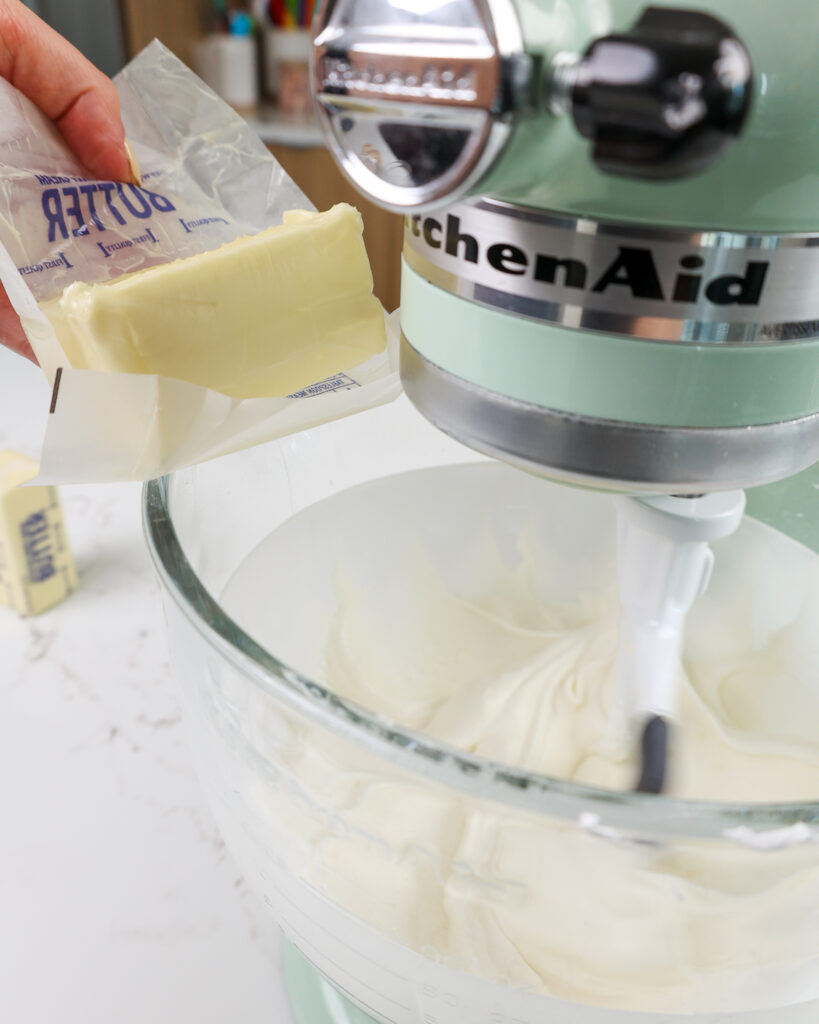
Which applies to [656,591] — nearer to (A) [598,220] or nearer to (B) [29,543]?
(A) [598,220]

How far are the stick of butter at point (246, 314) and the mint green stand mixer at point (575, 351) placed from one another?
0.07 m

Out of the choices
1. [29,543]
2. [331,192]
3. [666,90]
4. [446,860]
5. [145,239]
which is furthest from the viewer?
[331,192]

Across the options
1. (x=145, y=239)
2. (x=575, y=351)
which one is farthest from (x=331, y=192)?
(x=575, y=351)

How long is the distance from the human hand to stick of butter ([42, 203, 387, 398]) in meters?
0.12

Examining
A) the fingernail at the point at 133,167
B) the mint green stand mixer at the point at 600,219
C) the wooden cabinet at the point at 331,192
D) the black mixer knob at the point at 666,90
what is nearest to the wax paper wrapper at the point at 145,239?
the fingernail at the point at 133,167

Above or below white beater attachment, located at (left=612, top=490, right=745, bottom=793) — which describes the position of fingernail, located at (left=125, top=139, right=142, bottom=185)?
above

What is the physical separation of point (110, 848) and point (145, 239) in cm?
39

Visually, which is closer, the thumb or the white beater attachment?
the white beater attachment

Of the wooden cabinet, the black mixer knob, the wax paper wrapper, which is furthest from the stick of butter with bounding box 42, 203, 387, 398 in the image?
the wooden cabinet

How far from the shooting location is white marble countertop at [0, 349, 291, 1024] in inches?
20.5

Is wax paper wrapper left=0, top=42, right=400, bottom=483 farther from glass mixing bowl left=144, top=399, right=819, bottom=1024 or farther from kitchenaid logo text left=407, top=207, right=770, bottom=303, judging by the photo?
kitchenaid logo text left=407, top=207, right=770, bottom=303

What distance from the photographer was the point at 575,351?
33 centimetres

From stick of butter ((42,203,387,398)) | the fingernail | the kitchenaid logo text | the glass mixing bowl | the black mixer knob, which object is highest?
the black mixer knob

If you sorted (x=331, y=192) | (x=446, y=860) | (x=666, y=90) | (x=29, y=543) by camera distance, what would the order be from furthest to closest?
(x=331, y=192)
(x=29, y=543)
(x=446, y=860)
(x=666, y=90)
